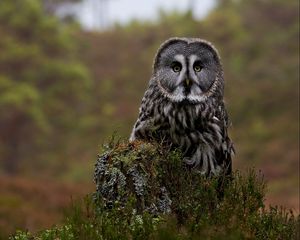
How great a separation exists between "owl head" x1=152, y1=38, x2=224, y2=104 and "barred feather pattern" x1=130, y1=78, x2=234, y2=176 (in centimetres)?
5

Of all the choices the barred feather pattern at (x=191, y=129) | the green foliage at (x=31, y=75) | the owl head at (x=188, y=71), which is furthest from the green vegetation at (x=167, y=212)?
the green foliage at (x=31, y=75)

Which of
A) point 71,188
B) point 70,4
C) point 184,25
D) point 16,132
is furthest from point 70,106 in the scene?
point 184,25

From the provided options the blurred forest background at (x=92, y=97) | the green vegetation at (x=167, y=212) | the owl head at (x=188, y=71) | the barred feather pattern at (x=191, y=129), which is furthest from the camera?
the blurred forest background at (x=92, y=97)

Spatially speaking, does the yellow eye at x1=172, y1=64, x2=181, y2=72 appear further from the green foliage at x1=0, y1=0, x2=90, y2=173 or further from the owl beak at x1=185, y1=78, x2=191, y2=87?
the green foliage at x1=0, y1=0, x2=90, y2=173

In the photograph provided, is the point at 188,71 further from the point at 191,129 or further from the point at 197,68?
the point at 191,129

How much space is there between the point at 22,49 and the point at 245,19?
15.1 m

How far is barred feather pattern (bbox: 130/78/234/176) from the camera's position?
4.61 meters

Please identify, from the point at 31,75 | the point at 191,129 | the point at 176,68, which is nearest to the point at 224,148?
the point at 191,129

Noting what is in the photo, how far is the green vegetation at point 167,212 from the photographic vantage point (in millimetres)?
3406

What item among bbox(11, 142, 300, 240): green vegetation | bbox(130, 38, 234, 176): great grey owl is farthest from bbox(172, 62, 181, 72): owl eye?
bbox(11, 142, 300, 240): green vegetation

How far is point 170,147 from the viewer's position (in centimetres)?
448

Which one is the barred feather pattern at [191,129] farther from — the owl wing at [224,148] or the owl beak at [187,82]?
the owl beak at [187,82]

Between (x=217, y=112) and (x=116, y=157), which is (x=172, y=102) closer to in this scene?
(x=217, y=112)

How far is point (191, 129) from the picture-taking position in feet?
15.2
